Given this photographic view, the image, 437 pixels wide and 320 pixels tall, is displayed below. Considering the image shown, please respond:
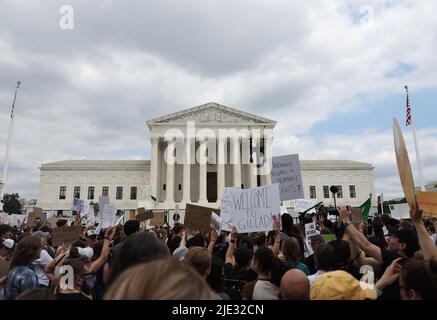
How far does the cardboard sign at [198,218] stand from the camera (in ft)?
22.7

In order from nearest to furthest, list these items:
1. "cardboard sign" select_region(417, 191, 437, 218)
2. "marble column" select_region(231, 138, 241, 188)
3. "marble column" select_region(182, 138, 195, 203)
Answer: "cardboard sign" select_region(417, 191, 437, 218) < "marble column" select_region(182, 138, 195, 203) < "marble column" select_region(231, 138, 241, 188)

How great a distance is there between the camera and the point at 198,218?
701 cm

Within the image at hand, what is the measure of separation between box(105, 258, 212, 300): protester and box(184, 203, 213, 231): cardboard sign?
18.7 ft

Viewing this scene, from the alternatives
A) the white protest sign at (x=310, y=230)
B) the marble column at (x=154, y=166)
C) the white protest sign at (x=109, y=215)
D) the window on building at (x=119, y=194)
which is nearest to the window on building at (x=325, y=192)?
the marble column at (x=154, y=166)

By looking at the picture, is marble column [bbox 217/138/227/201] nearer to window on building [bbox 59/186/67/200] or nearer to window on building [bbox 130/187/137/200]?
window on building [bbox 130/187/137/200]

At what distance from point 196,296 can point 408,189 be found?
306cm

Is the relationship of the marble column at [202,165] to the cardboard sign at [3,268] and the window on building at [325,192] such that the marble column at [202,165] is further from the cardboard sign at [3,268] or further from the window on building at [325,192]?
the cardboard sign at [3,268]

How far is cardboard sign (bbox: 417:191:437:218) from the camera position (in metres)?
5.27

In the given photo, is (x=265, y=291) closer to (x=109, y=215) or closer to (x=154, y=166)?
(x=109, y=215)

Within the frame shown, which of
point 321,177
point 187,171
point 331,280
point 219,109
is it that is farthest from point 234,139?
point 331,280

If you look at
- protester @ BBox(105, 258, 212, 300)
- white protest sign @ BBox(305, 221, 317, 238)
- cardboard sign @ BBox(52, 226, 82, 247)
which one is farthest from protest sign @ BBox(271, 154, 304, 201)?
protester @ BBox(105, 258, 212, 300)

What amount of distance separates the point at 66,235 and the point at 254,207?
11.4 ft

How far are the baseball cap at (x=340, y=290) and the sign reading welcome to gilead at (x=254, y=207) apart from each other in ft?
10.6
